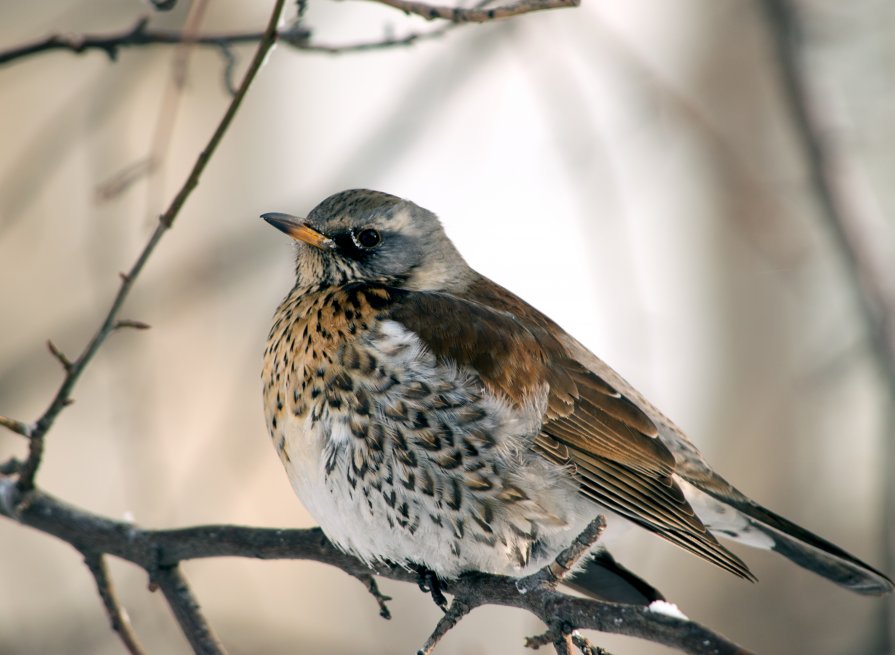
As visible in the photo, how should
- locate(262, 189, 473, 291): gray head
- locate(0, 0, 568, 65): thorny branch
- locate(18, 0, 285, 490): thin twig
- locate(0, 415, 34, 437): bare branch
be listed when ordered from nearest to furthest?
locate(18, 0, 285, 490): thin twig < locate(0, 415, 34, 437): bare branch < locate(0, 0, 568, 65): thorny branch < locate(262, 189, 473, 291): gray head

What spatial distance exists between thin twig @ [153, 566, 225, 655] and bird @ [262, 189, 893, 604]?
50 cm

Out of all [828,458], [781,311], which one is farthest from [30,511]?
[781,311]

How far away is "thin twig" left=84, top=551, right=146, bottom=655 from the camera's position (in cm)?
315

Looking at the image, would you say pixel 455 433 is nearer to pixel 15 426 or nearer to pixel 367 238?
pixel 367 238

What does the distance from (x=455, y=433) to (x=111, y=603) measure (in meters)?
1.21

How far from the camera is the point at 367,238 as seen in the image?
13.8 ft

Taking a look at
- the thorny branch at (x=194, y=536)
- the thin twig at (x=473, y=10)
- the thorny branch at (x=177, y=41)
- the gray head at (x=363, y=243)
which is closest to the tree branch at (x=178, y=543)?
the thorny branch at (x=194, y=536)

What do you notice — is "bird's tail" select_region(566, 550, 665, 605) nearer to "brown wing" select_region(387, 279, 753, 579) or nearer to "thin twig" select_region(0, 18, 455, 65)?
"brown wing" select_region(387, 279, 753, 579)

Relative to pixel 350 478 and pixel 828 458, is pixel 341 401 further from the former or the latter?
pixel 828 458

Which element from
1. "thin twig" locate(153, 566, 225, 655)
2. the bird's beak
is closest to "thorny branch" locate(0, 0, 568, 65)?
the bird's beak

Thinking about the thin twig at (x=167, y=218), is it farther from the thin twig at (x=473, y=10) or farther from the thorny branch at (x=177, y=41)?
the thorny branch at (x=177, y=41)

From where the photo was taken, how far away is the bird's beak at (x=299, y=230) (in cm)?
404

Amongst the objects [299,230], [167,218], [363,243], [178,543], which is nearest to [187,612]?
[178,543]

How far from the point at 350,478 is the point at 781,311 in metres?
7.95
